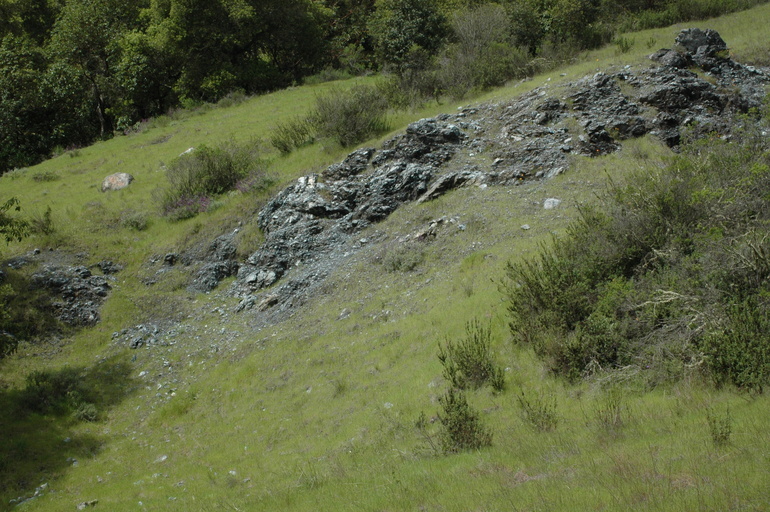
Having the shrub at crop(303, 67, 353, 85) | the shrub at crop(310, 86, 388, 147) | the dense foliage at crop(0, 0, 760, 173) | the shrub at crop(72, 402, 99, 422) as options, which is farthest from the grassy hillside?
the shrub at crop(303, 67, 353, 85)

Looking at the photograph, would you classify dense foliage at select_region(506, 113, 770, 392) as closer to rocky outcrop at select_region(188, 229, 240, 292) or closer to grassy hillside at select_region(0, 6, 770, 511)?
grassy hillside at select_region(0, 6, 770, 511)

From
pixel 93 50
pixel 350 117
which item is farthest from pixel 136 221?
pixel 93 50

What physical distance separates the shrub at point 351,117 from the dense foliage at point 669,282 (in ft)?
40.2

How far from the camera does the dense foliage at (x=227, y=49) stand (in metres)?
25.7

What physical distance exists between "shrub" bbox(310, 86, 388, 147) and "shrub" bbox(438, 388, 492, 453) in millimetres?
15377

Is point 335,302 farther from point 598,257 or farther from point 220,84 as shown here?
point 220,84

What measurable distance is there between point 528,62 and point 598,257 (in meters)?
17.7

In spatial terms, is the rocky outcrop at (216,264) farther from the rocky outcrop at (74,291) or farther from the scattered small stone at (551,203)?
the scattered small stone at (551,203)

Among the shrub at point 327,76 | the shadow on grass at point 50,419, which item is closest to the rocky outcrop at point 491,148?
the shadow on grass at point 50,419

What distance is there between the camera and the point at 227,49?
129 feet

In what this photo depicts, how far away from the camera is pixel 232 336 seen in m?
14.2

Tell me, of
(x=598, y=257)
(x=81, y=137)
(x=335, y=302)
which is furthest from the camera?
(x=81, y=137)

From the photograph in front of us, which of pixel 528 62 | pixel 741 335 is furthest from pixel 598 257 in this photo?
pixel 528 62

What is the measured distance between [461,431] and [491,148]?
12.2 m
